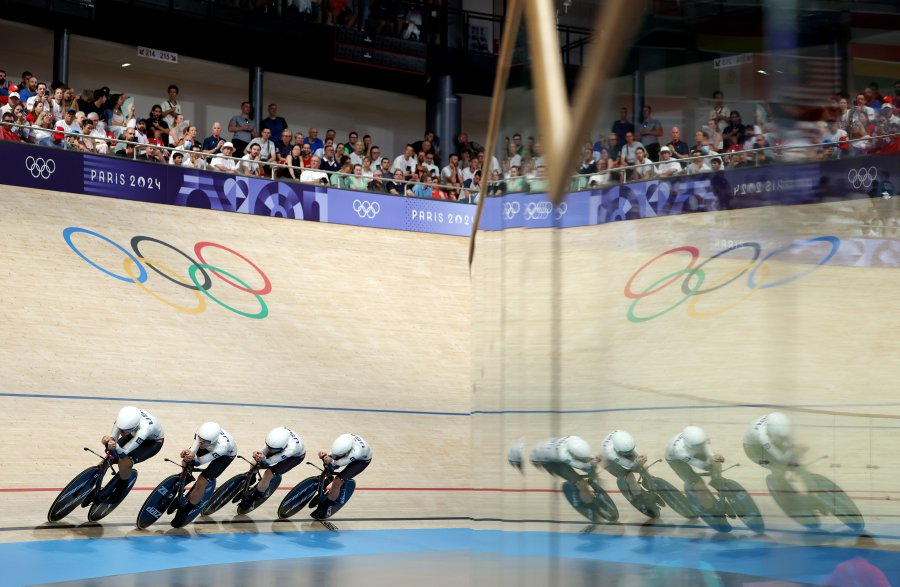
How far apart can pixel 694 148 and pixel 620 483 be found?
0.51 metres

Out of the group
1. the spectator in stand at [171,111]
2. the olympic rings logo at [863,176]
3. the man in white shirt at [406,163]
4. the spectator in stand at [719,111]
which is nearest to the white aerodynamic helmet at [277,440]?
the spectator in stand at [171,111]

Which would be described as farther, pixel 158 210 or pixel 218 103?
pixel 218 103

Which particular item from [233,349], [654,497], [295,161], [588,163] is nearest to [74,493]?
[233,349]

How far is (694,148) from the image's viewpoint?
1273 millimetres

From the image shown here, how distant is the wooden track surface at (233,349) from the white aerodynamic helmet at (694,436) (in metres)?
11.2

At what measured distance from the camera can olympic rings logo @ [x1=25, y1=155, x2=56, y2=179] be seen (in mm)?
14250

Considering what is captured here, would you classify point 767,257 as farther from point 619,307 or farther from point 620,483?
point 620,483

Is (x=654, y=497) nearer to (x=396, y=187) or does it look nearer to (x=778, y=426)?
(x=778, y=426)

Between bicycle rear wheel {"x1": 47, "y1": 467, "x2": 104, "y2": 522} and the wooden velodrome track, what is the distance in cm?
25

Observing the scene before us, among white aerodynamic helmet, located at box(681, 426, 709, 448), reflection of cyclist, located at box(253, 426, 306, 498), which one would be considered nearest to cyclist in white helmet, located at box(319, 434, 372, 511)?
reflection of cyclist, located at box(253, 426, 306, 498)

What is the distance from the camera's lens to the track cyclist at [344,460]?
40.4 feet

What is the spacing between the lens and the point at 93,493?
11195 millimetres

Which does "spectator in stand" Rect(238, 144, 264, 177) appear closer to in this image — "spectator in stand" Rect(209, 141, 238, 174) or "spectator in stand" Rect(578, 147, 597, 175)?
"spectator in stand" Rect(209, 141, 238, 174)

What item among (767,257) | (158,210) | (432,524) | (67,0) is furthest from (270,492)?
(767,257)
